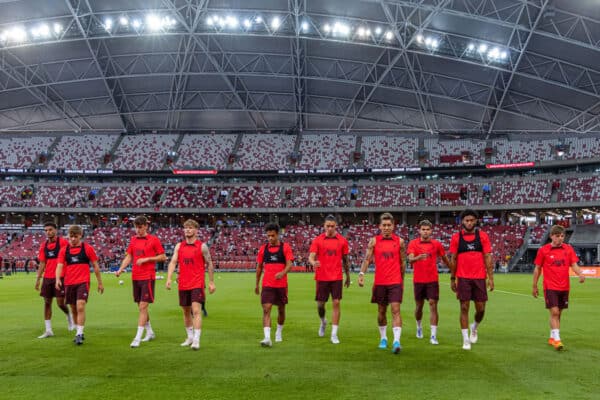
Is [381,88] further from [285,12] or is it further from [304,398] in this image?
[304,398]

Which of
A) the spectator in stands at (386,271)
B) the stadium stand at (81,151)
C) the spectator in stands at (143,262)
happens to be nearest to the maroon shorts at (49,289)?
the spectator in stands at (143,262)

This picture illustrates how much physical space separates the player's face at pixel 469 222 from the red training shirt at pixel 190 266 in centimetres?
493

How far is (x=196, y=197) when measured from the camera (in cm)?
7050

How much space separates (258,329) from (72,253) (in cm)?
442

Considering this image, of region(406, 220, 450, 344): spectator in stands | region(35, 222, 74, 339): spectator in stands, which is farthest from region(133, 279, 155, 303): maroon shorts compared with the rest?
region(406, 220, 450, 344): spectator in stands

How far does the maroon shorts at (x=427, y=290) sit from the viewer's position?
10.2 m

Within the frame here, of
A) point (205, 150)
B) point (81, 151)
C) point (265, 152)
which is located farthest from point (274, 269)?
point (81, 151)

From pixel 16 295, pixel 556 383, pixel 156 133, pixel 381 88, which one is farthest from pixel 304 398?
pixel 156 133

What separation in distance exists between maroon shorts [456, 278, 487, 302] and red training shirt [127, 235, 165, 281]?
5769 mm

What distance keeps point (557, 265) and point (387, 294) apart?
3459 mm

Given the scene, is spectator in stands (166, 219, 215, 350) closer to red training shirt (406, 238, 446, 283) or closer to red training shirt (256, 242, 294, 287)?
red training shirt (256, 242, 294, 287)

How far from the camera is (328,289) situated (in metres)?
10.2

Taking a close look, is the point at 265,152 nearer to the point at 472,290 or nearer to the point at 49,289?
the point at 49,289

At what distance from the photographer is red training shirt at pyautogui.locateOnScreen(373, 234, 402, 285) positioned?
367 inches
